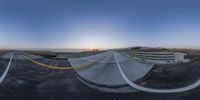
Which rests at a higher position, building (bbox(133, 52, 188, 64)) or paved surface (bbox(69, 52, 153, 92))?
building (bbox(133, 52, 188, 64))

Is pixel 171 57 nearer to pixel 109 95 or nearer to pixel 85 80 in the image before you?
pixel 85 80

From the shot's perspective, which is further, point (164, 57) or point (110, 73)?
point (164, 57)

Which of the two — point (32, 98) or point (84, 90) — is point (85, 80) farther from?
point (32, 98)

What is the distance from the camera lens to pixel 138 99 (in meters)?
8.75

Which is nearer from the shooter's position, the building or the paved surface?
the paved surface

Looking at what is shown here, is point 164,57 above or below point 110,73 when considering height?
above

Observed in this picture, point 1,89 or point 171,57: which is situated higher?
point 171,57

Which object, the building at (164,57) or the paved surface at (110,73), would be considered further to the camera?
the building at (164,57)

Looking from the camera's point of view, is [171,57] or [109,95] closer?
[109,95]

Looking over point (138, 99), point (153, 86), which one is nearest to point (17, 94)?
point (138, 99)

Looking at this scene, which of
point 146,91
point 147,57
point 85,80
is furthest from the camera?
point 147,57

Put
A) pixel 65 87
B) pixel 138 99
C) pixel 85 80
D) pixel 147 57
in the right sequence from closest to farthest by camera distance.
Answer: pixel 138 99 → pixel 65 87 → pixel 85 80 → pixel 147 57

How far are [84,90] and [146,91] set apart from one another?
290 centimetres

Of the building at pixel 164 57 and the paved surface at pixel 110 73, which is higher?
the building at pixel 164 57
